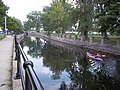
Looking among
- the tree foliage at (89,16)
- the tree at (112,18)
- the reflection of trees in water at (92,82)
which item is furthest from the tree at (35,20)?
the reflection of trees in water at (92,82)

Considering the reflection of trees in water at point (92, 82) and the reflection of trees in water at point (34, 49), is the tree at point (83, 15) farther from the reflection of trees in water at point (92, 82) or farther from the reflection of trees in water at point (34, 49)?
the reflection of trees in water at point (92, 82)

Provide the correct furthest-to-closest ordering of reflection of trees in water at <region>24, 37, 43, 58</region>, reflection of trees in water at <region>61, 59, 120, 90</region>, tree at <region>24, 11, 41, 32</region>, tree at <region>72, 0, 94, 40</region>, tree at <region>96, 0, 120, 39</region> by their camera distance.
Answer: tree at <region>24, 11, 41, 32</region>
tree at <region>72, 0, 94, 40</region>
reflection of trees in water at <region>24, 37, 43, 58</region>
tree at <region>96, 0, 120, 39</region>
reflection of trees in water at <region>61, 59, 120, 90</region>

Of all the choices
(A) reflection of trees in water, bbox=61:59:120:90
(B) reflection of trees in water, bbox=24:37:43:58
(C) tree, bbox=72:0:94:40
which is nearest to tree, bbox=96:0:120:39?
(A) reflection of trees in water, bbox=61:59:120:90

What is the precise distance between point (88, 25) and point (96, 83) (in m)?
24.1

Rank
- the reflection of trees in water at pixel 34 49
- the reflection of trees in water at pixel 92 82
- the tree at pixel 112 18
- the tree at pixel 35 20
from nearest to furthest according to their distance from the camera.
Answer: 1. the reflection of trees in water at pixel 92 82
2. the tree at pixel 112 18
3. the reflection of trees in water at pixel 34 49
4. the tree at pixel 35 20

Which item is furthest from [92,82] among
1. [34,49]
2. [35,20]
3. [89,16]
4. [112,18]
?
[35,20]

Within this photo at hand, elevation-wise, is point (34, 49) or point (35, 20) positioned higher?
point (35, 20)

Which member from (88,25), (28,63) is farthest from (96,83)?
(88,25)

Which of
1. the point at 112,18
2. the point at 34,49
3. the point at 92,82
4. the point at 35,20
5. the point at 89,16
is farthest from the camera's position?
the point at 35,20

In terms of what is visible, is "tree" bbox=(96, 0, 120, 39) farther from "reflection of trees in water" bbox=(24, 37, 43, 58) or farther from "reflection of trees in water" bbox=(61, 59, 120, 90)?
"reflection of trees in water" bbox=(24, 37, 43, 58)

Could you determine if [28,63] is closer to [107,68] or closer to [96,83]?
[96,83]

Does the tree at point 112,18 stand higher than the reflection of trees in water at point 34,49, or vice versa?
the tree at point 112,18

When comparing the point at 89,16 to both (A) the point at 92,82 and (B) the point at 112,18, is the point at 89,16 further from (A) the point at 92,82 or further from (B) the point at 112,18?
(A) the point at 92,82

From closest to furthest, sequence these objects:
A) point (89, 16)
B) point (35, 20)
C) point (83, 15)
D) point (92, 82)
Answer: point (92, 82)
point (89, 16)
point (83, 15)
point (35, 20)
